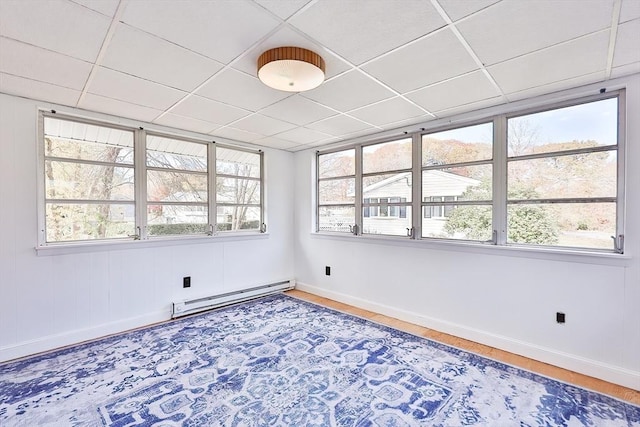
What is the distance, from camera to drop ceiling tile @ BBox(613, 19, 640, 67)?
1.73 m

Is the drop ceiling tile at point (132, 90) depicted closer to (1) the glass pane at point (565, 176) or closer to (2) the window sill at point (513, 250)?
(2) the window sill at point (513, 250)

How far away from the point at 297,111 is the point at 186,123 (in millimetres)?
1492

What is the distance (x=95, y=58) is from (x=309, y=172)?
3.29 m

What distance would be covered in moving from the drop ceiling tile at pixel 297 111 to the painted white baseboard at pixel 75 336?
9.33 ft

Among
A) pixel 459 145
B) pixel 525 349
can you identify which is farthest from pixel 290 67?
pixel 525 349

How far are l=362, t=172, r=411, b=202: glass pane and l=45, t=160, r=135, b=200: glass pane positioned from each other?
122 inches

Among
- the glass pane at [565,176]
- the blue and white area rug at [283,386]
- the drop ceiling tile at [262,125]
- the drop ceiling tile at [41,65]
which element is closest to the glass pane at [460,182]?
the glass pane at [565,176]

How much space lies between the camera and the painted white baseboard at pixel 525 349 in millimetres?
2396

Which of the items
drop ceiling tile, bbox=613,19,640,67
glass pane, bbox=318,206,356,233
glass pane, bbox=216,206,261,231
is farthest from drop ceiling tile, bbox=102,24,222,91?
glass pane, bbox=318,206,356,233

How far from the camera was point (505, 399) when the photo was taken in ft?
7.13

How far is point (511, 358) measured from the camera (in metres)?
2.79

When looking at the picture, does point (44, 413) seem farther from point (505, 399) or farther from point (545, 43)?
point (545, 43)

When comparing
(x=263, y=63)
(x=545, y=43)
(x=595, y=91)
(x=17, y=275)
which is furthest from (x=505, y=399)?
(x=17, y=275)

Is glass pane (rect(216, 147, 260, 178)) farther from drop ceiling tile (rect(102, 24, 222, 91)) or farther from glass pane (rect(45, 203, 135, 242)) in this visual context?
drop ceiling tile (rect(102, 24, 222, 91))
